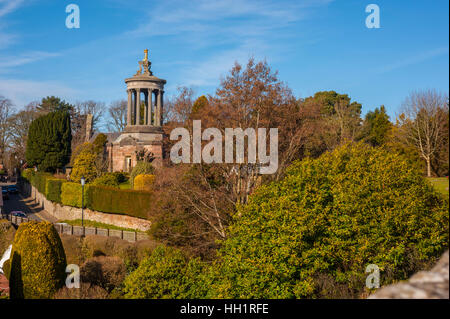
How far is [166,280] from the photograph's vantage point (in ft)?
44.5

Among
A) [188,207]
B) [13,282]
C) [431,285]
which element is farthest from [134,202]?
[431,285]

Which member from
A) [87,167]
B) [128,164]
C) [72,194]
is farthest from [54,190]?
[128,164]

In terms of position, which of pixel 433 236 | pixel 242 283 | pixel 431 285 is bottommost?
pixel 242 283

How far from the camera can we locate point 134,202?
3219 cm

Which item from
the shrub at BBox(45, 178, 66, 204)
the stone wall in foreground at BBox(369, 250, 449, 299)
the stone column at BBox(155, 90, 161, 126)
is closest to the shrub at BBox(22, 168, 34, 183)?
the shrub at BBox(45, 178, 66, 204)

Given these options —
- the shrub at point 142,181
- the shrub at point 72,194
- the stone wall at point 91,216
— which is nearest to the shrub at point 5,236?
the stone wall at point 91,216

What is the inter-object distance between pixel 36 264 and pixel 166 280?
4258 millimetres

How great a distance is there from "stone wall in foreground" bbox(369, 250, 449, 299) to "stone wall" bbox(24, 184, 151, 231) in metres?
26.7

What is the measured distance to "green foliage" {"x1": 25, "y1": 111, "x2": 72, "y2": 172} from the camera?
192ft

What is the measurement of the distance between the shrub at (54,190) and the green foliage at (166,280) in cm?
3173

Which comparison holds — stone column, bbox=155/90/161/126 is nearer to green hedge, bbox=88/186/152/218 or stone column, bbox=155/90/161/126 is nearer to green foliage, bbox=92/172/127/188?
green foliage, bbox=92/172/127/188

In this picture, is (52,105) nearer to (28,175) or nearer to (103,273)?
(28,175)

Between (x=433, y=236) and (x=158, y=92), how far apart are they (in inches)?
1525
